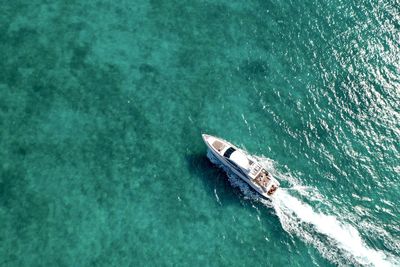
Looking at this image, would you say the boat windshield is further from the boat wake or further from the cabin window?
the boat wake

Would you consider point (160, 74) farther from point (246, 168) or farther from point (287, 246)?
point (287, 246)

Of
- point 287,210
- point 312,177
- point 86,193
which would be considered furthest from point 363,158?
point 86,193

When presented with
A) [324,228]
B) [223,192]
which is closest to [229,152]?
[223,192]

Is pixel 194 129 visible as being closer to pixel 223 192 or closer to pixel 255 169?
pixel 223 192

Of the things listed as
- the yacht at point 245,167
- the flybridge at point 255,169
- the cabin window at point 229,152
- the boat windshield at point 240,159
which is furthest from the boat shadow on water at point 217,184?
the boat windshield at point 240,159

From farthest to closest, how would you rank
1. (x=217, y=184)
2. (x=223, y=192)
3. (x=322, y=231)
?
(x=217, y=184) → (x=223, y=192) → (x=322, y=231)

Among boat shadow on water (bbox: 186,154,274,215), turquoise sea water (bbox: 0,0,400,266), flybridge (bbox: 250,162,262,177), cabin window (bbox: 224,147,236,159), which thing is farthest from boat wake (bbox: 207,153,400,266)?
cabin window (bbox: 224,147,236,159)

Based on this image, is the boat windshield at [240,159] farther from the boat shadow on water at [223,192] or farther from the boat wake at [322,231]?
the boat wake at [322,231]
